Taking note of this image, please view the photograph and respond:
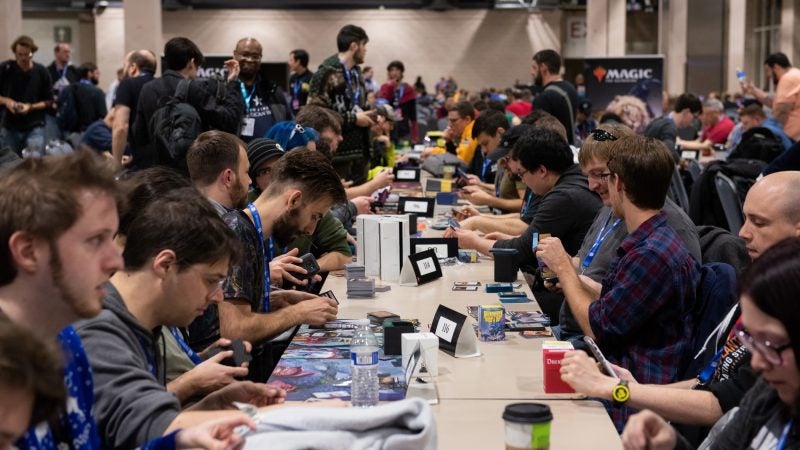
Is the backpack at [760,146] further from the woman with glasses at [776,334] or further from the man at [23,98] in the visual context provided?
the man at [23,98]

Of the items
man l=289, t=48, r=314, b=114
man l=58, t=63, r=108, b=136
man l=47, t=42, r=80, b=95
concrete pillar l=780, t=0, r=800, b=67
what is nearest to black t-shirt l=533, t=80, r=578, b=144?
man l=289, t=48, r=314, b=114

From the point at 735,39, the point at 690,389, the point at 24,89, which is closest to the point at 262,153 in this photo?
the point at 690,389

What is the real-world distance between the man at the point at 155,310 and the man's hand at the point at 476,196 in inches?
177

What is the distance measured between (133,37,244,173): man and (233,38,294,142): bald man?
0.25 feet

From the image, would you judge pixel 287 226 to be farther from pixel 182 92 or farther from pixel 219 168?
pixel 182 92

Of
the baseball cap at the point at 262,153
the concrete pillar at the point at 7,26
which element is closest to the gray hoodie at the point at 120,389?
the baseball cap at the point at 262,153

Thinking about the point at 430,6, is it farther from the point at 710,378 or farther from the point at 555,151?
the point at 710,378

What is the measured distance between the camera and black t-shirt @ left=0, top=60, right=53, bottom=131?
10594 millimetres

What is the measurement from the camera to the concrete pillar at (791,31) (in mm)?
20406

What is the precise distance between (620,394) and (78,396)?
1314 millimetres

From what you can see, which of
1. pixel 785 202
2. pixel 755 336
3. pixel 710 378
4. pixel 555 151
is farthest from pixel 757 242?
pixel 555 151

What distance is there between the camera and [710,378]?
2.79 meters

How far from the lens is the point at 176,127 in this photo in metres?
6.18

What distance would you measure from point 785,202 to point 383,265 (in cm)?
200
